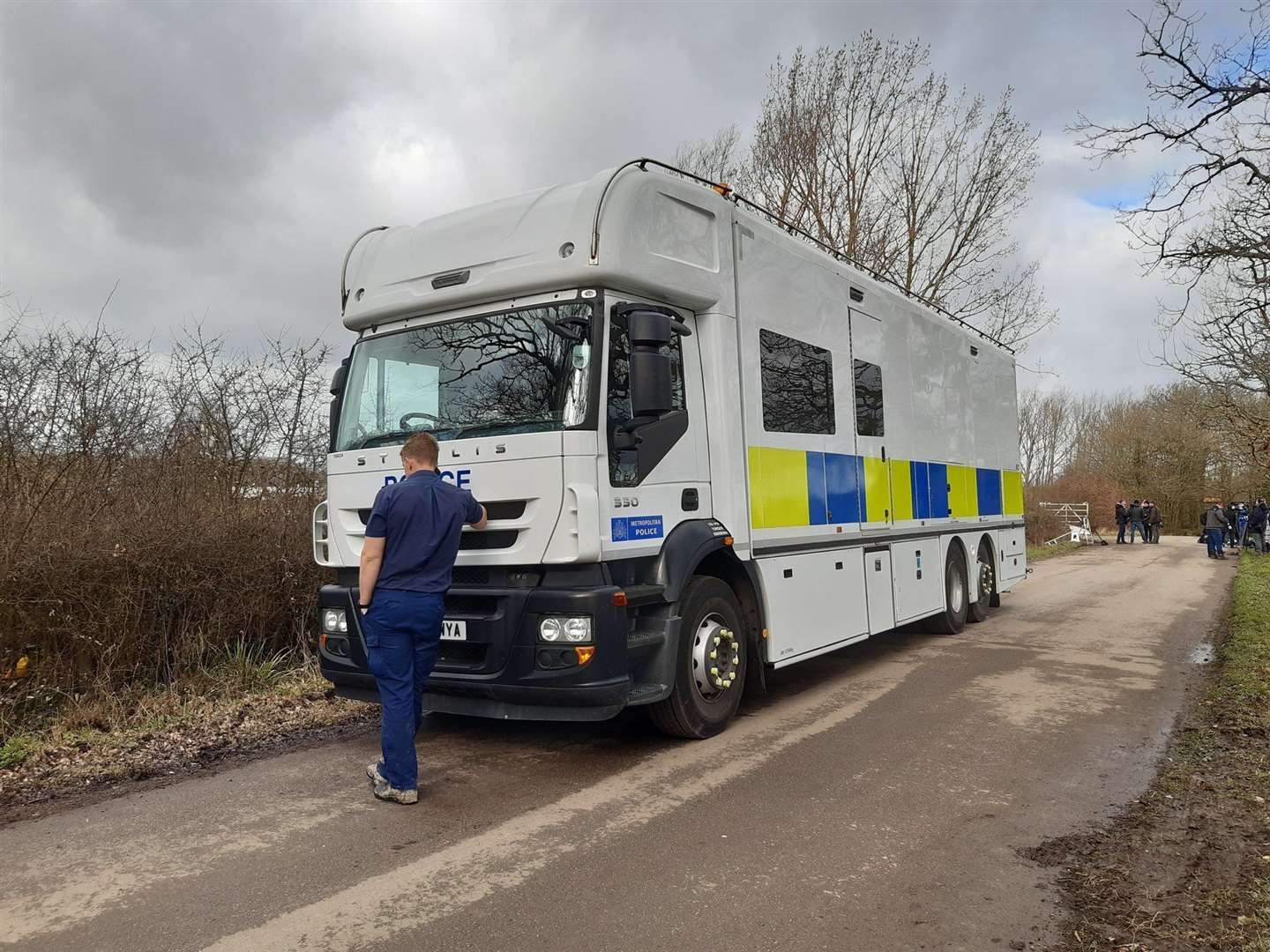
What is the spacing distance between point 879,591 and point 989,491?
4.42m

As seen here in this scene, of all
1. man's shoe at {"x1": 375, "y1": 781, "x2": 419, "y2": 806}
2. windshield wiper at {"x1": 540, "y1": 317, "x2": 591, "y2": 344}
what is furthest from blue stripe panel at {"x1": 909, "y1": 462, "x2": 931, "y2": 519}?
man's shoe at {"x1": 375, "y1": 781, "x2": 419, "y2": 806}

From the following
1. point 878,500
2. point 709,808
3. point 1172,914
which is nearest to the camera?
point 1172,914

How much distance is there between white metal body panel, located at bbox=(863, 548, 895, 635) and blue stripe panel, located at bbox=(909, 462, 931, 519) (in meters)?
0.99

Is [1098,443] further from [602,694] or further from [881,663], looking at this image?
[602,694]

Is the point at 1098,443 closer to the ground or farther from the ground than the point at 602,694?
farther from the ground

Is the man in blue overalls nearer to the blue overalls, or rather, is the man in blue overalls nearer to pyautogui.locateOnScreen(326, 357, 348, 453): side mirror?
the blue overalls

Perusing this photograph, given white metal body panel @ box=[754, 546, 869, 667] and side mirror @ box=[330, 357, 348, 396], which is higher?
side mirror @ box=[330, 357, 348, 396]

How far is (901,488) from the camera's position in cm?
858

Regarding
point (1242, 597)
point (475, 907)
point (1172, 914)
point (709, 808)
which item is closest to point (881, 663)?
point (709, 808)

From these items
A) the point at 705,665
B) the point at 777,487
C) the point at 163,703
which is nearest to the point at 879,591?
the point at 777,487

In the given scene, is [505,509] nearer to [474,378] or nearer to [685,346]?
[474,378]

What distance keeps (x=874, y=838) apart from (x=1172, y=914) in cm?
116

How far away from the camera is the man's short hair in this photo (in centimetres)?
464

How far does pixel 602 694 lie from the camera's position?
4676 millimetres
